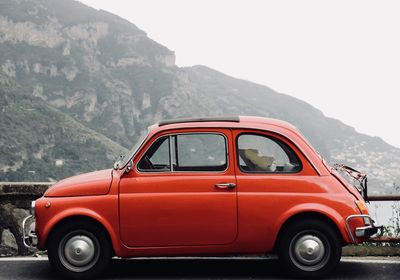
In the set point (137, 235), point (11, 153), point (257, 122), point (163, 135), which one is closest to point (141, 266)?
point (137, 235)

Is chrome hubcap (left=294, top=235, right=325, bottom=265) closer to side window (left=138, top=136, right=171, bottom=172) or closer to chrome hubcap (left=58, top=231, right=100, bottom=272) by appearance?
side window (left=138, top=136, right=171, bottom=172)

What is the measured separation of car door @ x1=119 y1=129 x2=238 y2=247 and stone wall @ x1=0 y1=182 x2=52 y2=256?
261 cm

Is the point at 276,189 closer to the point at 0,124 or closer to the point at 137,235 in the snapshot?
the point at 137,235

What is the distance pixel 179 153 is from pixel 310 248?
5.16 ft

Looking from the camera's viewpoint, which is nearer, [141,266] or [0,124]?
[141,266]

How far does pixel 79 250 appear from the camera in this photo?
5.86m

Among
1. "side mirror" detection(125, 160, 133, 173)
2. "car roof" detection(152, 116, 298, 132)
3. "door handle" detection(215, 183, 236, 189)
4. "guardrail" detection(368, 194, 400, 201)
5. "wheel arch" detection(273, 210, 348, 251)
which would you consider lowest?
"wheel arch" detection(273, 210, 348, 251)

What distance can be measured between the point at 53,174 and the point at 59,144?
379 inches

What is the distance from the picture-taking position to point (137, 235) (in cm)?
583

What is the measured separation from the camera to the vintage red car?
5.80 m

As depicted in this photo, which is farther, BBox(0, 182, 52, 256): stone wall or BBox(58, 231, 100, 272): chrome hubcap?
BBox(0, 182, 52, 256): stone wall

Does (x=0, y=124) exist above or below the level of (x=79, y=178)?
above

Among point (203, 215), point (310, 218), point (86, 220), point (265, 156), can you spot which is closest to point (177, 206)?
point (203, 215)

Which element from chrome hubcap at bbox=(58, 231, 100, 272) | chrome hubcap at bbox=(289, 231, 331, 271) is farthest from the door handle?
chrome hubcap at bbox=(58, 231, 100, 272)
